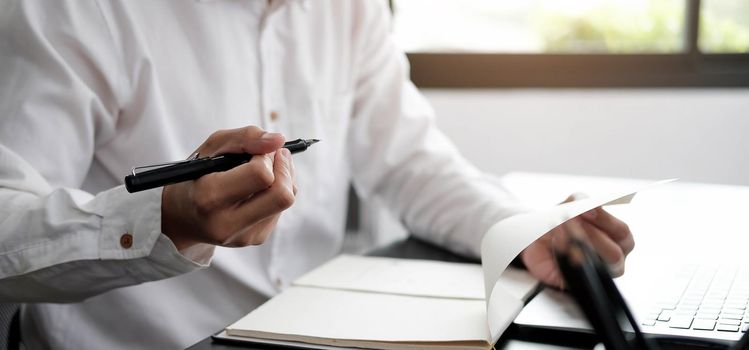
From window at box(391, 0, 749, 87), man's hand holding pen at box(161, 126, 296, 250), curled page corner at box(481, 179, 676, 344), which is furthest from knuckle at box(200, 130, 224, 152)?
window at box(391, 0, 749, 87)

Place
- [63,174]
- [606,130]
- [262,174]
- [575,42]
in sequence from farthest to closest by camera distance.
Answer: [575,42]
[606,130]
[63,174]
[262,174]

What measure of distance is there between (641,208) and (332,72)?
491 mm

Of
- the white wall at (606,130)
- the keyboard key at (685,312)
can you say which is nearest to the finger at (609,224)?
the keyboard key at (685,312)

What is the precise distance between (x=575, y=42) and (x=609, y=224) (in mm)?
1602

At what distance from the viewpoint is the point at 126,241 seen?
2.31ft

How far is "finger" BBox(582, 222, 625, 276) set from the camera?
30.3 inches

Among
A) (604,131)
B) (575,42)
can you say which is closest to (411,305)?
(604,131)

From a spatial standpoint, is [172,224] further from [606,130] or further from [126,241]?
[606,130]

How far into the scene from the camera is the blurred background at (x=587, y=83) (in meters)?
2.10

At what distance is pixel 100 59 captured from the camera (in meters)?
0.86

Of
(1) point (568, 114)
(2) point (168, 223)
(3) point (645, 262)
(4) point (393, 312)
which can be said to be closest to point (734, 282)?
(3) point (645, 262)

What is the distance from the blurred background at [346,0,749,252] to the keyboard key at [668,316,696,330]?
152 centimetres

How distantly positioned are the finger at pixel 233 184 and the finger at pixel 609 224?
1.12 feet

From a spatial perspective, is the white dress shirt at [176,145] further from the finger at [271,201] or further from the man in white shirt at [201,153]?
the finger at [271,201]
